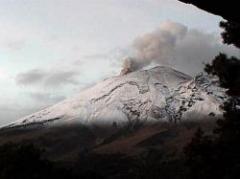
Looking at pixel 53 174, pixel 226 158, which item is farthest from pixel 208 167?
pixel 53 174

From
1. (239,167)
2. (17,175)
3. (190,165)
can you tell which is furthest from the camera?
(17,175)

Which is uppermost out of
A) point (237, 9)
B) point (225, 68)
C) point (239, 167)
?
point (225, 68)

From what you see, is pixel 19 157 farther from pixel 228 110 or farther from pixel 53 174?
pixel 228 110

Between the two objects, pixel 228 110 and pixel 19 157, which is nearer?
pixel 228 110

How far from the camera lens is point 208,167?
83.1 feet

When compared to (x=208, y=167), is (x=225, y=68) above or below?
above

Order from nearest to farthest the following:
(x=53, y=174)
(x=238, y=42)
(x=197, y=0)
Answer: (x=197, y=0)
(x=238, y=42)
(x=53, y=174)

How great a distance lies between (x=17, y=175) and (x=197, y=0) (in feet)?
136

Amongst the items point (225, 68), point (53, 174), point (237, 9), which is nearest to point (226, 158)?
point (225, 68)

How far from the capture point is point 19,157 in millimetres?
44406

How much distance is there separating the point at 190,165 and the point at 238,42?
8762mm

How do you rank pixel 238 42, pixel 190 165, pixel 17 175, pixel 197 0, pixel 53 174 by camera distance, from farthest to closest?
pixel 53 174 → pixel 17 175 → pixel 190 165 → pixel 238 42 → pixel 197 0

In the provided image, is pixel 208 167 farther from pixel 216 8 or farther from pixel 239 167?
pixel 216 8

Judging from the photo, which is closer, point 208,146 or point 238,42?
point 238,42
